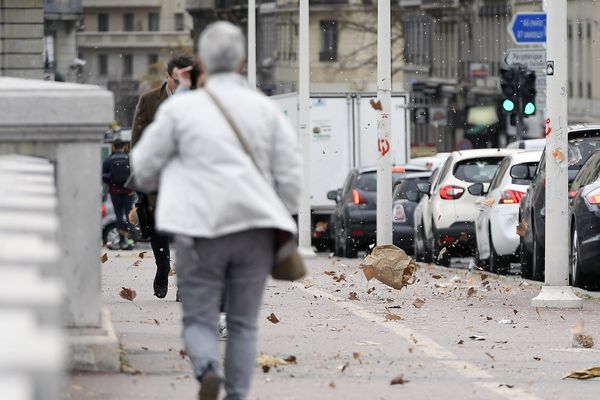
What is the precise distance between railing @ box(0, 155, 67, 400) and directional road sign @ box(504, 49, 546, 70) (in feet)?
95.0

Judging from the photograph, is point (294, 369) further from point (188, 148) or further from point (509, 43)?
point (509, 43)

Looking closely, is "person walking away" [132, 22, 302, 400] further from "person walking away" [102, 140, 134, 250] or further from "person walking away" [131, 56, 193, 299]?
"person walking away" [102, 140, 134, 250]

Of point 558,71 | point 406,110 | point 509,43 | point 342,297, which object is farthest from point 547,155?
point 509,43

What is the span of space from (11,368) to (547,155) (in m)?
12.7

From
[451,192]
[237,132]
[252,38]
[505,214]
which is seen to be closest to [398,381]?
[237,132]

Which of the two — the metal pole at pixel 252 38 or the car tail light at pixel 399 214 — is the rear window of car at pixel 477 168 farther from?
the metal pole at pixel 252 38

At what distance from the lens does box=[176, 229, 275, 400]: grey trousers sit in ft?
23.8

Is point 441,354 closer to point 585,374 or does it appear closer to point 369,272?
point 585,374

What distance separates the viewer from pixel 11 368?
366 centimetres

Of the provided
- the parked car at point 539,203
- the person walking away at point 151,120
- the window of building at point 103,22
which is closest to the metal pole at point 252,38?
the parked car at point 539,203

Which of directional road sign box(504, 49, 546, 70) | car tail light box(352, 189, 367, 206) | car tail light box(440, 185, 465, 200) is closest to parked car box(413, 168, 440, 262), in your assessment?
car tail light box(440, 185, 465, 200)

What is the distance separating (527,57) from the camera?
3466cm

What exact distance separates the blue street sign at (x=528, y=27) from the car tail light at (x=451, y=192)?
5.77 metres

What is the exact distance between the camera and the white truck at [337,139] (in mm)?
39438
